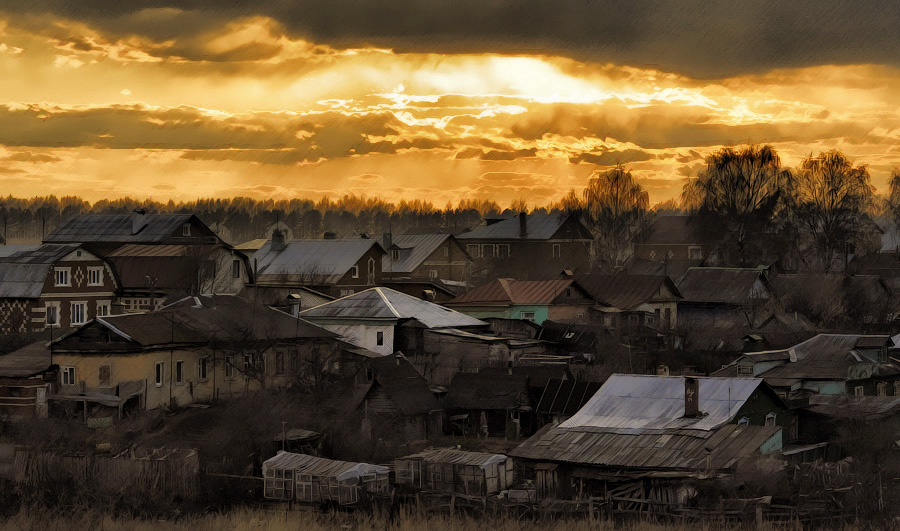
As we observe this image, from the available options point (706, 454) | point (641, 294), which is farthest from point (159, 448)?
point (641, 294)

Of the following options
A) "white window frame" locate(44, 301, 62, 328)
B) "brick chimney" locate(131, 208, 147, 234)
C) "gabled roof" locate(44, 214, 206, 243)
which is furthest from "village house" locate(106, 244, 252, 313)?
"white window frame" locate(44, 301, 62, 328)

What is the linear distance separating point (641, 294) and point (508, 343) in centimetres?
1875

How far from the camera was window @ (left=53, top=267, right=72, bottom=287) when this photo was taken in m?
55.5

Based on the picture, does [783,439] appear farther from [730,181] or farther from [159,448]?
[730,181]

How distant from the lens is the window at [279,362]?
43.5 metres

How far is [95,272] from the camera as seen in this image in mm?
58000

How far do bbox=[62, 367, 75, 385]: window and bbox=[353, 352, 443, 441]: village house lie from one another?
8.76 meters

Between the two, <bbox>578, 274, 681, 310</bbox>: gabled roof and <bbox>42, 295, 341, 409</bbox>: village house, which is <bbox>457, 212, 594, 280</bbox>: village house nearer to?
<bbox>578, 274, 681, 310</bbox>: gabled roof

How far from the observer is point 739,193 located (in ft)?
273

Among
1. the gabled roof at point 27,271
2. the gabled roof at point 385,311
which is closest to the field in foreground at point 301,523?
the gabled roof at point 385,311

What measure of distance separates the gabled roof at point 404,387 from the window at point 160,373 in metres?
6.31

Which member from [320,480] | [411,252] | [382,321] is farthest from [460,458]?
[411,252]

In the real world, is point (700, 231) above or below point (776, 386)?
above

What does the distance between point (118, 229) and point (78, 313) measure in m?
13.1
